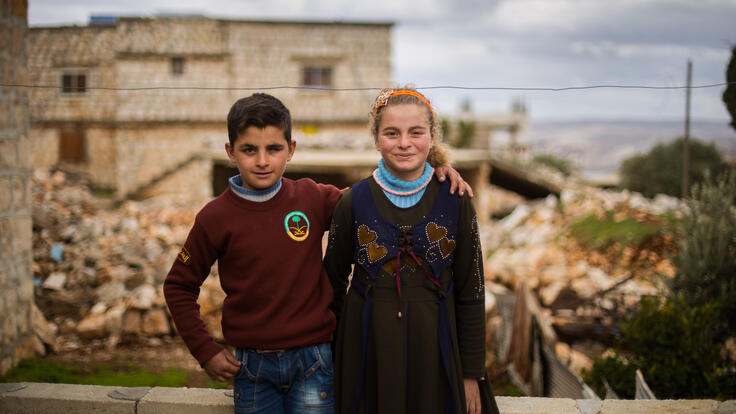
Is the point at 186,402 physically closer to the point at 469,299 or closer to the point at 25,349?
the point at 469,299

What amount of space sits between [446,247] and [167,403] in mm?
A: 1601

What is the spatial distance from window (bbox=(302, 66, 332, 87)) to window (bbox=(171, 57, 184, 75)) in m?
4.03

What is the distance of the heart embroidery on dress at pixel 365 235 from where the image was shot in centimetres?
202

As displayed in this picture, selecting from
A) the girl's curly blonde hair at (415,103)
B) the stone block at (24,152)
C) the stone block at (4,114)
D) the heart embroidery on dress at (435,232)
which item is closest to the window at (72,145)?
the stone block at (24,152)

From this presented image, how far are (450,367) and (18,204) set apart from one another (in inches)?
137

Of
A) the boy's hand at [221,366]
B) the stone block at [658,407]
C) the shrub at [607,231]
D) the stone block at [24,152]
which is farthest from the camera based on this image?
the shrub at [607,231]

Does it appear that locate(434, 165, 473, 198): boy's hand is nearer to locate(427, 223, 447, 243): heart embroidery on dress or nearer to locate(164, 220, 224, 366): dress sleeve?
locate(427, 223, 447, 243): heart embroidery on dress

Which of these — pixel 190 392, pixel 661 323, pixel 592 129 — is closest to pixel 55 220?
pixel 190 392

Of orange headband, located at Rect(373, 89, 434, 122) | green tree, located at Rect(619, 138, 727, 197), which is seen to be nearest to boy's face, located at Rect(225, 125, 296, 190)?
orange headband, located at Rect(373, 89, 434, 122)

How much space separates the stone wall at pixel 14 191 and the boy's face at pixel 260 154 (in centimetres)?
266

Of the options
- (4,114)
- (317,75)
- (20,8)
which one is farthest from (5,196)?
(317,75)

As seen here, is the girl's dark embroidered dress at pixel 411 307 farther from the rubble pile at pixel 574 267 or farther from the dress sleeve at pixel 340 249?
the rubble pile at pixel 574 267

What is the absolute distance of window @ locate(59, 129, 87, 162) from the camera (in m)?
18.1

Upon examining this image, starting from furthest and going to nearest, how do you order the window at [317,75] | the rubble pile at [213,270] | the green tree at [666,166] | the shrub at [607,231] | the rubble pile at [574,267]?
the window at [317,75] → the green tree at [666,166] → the shrub at [607,231] → the rubble pile at [574,267] → the rubble pile at [213,270]
